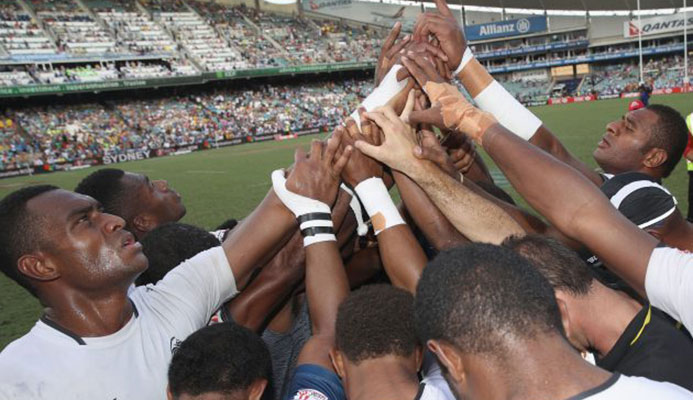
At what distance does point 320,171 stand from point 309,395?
111 cm

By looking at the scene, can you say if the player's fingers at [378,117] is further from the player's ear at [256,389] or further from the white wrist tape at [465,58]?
the player's ear at [256,389]

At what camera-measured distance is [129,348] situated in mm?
2342

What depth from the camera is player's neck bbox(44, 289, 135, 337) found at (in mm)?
2355

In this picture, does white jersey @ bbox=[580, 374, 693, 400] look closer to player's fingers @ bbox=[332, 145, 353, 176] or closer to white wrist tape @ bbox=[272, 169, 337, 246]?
white wrist tape @ bbox=[272, 169, 337, 246]

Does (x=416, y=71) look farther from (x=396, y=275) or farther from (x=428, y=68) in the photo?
(x=396, y=275)

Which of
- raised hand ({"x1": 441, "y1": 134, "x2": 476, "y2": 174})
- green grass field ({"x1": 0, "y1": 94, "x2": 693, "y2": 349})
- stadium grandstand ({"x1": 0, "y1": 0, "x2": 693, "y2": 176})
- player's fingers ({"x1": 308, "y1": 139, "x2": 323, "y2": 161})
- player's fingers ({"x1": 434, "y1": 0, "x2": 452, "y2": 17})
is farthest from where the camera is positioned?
stadium grandstand ({"x1": 0, "y1": 0, "x2": 693, "y2": 176})

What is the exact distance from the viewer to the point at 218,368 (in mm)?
2076

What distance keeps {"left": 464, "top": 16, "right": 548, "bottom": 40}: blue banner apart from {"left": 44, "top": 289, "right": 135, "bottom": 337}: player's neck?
69484mm

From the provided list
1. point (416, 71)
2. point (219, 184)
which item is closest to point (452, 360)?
point (416, 71)

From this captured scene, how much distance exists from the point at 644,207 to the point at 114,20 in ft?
166

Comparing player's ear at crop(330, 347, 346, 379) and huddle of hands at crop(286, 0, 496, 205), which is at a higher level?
huddle of hands at crop(286, 0, 496, 205)

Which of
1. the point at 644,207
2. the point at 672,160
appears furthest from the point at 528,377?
the point at 672,160

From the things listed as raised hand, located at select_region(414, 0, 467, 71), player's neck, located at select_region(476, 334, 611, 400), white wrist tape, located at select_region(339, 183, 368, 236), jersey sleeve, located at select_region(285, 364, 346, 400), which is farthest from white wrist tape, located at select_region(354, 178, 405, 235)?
player's neck, located at select_region(476, 334, 611, 400)

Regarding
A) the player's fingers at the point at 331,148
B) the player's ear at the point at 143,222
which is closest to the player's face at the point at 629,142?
the player's fingers at the point at 331,148
